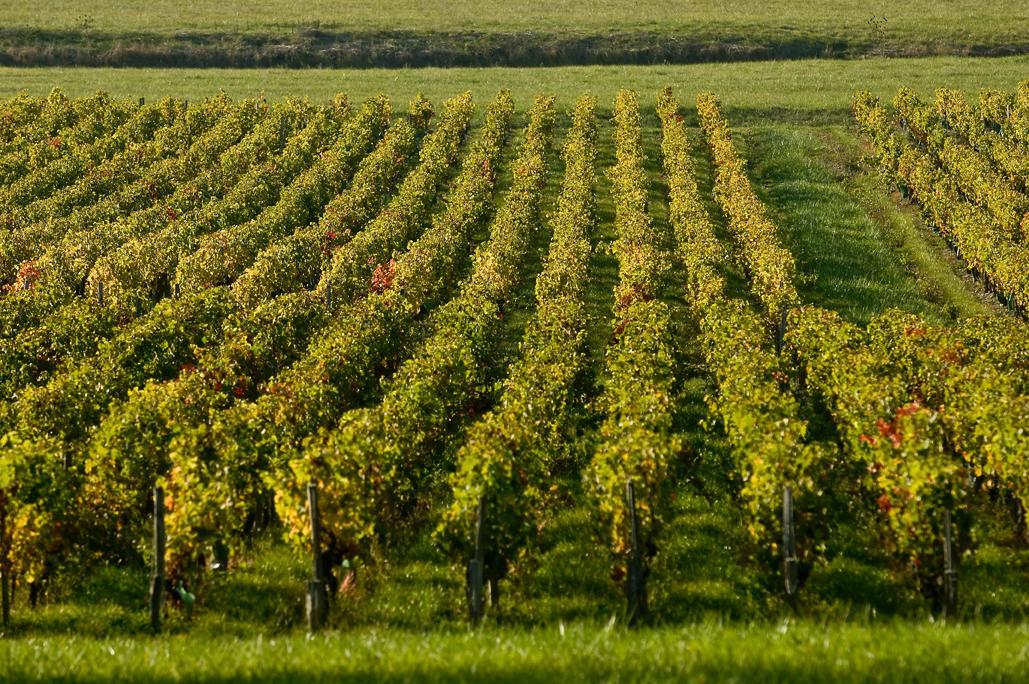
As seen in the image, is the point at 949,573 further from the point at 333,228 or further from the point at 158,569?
the point at 333,228

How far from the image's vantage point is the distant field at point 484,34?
81.8 meters

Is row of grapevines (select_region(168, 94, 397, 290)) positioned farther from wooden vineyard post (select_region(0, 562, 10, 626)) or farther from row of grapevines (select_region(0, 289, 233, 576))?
wooden vineyard post (select_region(0, 562, 10, 626))

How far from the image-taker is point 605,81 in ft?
232

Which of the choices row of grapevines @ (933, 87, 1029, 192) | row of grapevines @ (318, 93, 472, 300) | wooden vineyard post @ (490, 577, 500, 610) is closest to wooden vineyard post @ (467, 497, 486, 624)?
wooden vineyard post @ (490, 577, 500, 610)

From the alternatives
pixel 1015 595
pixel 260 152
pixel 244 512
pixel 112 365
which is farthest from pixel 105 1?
pixel 1015 595

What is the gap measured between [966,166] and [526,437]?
37491 millimetres

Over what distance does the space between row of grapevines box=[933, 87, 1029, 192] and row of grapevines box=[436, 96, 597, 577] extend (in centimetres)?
2189

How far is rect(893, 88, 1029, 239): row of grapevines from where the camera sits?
3769 cm

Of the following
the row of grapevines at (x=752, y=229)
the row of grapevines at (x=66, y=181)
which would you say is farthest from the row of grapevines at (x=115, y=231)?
the row of grapevines at (x=752, y=229)

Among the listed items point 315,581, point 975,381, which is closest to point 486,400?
point 315,581

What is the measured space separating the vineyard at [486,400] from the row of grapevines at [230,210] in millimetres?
221

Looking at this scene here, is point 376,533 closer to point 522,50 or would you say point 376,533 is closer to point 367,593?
point 367,593

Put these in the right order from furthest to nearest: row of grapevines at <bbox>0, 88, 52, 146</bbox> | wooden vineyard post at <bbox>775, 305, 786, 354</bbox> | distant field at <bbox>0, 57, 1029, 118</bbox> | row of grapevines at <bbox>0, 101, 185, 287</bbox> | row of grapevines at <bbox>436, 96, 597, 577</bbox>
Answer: distant field at <bbox>0, 57, 1029, 118</bbox> → row of grapevines at <bbox>0, 88, 52, 146</bbox> → row of grapevines at <bbox>0, 101, 185, 287</bbox> → wooden vineyard post at <bbox>775, 305, 786, 354</bbox> → row of grapevines at <bbox>436, 96, 597, 577</bbox>

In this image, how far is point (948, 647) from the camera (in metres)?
9.66
